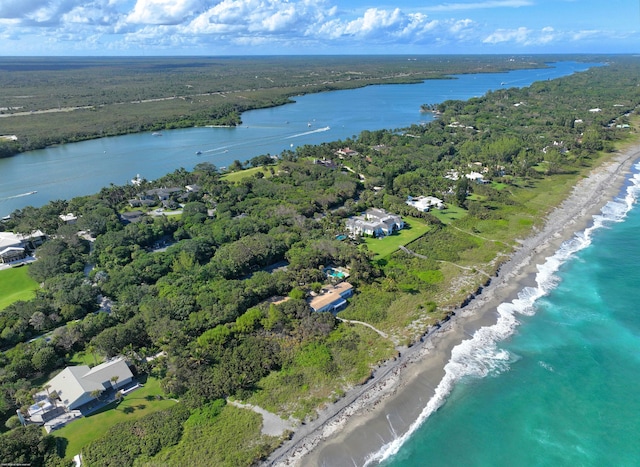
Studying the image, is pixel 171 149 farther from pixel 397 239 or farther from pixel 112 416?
pixel 112 416

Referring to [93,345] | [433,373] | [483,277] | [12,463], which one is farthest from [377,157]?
[12,463]

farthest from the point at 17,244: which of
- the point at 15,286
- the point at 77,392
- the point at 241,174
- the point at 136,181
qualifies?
the point at 241,174

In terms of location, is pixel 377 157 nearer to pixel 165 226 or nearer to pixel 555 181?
pixel 555 181

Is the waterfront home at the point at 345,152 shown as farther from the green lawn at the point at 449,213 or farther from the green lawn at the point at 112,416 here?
the green lawn at the point at 112,416

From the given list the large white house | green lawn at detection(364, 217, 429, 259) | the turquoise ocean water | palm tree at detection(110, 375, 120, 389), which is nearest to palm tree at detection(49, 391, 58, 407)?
the large white house


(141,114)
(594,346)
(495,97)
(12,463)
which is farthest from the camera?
(495,97)

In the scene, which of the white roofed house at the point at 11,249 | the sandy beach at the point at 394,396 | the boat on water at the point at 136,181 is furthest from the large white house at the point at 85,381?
the boat on water at the point at 136,181
